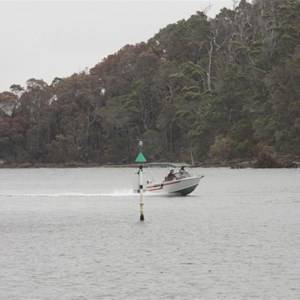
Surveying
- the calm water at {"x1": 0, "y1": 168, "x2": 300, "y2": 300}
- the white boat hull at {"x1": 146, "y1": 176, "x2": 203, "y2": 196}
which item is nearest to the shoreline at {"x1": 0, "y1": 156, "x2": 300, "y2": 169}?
the white boat hull at {"x1": 146, "y1": 176, "x2": 203, "y2": 196}

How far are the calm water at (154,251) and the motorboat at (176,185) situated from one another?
5.99 ft

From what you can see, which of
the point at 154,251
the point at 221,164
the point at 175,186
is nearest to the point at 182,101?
the point at 221,164

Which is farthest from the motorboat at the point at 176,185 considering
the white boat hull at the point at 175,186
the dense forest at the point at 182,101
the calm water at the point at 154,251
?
the dense forest at the point at 182,101

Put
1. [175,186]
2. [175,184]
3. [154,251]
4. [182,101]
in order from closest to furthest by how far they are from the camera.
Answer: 1. [154,251]
2. [175,184]
3. [175,186]
4. [182,101]

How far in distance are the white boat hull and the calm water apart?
1.81 meters

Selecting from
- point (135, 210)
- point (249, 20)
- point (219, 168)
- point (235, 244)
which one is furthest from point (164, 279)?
point (249, 20)

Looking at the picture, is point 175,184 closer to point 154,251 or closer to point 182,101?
point 154,251

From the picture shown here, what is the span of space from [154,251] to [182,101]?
124743 mm

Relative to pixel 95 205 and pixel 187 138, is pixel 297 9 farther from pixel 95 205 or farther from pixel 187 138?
pixel 95 205

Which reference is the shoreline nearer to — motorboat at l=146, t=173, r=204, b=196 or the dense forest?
the dense forest

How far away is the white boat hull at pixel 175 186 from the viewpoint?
64625 millimetres

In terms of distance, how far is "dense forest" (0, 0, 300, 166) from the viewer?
138625 mm

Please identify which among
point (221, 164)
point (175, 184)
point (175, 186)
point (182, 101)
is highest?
point (182, 101)

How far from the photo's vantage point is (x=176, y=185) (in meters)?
65.2
